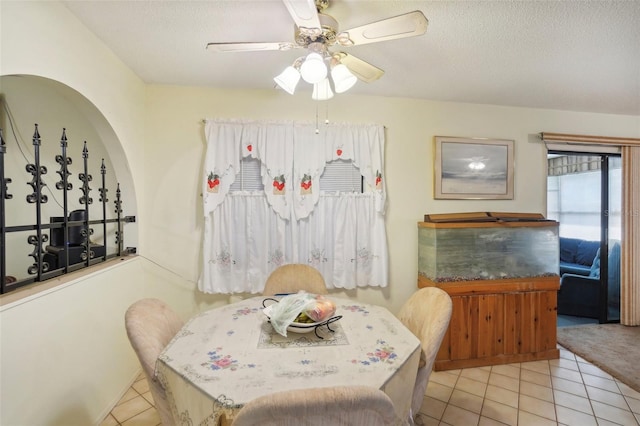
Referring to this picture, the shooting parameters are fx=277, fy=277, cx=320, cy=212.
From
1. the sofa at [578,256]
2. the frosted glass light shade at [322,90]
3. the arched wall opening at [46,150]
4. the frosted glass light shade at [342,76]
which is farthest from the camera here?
the sofa at [578,256]

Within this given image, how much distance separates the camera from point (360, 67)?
1.50 meters

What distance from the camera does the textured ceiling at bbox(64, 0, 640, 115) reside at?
4.68ft

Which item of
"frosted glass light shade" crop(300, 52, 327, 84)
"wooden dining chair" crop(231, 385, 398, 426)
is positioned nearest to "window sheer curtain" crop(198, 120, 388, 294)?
"frosted glass light shade" crop(300, 52, 327, 84)

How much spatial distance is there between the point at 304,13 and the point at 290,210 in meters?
1.54

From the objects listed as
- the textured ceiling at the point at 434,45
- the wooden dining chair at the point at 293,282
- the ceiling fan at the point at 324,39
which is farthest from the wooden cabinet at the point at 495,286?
the ceiling fan at the point at 324,39

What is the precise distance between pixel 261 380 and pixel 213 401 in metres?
0.16

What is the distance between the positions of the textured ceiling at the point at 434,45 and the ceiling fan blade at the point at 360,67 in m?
0.23

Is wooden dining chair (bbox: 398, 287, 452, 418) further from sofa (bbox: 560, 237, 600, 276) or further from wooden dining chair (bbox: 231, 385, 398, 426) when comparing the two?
sofa (bbox: 560, 237, 600, 276)

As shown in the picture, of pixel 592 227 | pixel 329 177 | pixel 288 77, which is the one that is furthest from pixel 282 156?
pixel 592 227

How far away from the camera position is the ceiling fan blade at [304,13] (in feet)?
3.21

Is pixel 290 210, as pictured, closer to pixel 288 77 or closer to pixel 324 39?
pixel 288 77

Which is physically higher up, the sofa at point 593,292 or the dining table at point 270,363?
the dining table at point 270,363

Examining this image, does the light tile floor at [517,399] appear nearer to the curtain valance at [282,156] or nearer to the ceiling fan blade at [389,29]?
the curtain valance at [282,156]

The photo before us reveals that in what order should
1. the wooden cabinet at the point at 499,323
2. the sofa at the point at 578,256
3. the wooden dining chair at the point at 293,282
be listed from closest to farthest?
1. the wooden dining chair at the point at 293,282
2. the wooden cabinet at the point at 499,323
3. the sofa at the point at 578,256
